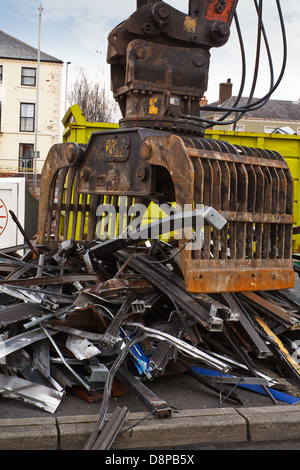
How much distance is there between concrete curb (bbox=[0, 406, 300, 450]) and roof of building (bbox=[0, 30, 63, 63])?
150ft

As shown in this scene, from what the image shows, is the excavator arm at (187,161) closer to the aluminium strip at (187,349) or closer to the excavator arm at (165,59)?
the excavator arm at (165,59)

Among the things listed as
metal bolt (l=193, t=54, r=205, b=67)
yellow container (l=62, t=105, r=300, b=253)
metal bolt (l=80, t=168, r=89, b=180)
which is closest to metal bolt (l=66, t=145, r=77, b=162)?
metal bolt (l=80, t=168, r=89, b=180)

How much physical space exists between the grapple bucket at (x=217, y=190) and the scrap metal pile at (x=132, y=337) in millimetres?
298

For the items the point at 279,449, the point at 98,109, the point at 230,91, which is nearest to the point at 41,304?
the point at 279,449

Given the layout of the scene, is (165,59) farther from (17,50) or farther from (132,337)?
(17,50)

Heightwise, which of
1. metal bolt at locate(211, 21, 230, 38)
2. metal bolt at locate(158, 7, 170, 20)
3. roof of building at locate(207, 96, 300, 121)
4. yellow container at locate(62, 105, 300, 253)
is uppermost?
roof of building at locate(207, 96, 300, 121)

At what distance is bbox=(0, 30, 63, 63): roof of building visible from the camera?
156 ft

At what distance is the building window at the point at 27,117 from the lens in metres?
47.5

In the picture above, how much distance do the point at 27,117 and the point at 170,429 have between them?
150 ft

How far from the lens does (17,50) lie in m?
48.9

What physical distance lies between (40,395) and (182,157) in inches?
91.3

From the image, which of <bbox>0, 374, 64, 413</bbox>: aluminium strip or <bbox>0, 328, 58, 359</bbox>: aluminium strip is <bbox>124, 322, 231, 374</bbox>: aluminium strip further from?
<bbox>0, 374, 64, 413</bbox>: aluminium strip

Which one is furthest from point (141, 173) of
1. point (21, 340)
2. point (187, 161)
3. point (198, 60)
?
point (21, 340)

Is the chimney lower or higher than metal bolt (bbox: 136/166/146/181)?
A: higher
